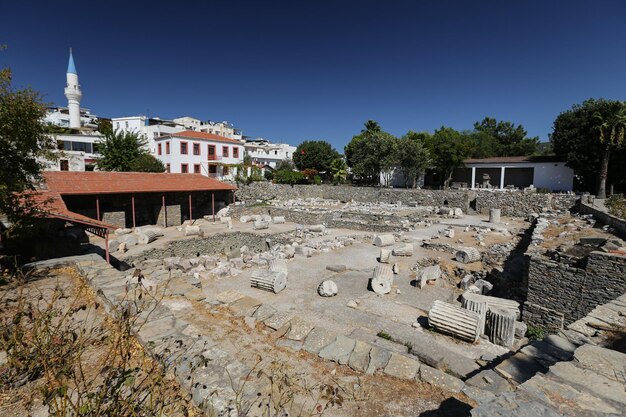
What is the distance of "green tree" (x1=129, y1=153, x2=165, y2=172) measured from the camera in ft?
107

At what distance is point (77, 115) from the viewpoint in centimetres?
4722

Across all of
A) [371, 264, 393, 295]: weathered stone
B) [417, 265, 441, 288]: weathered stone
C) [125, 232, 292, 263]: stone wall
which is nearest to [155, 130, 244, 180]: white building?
[125, 232, 292, 263]: stone wall

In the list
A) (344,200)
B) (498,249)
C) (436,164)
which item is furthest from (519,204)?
(344,200)

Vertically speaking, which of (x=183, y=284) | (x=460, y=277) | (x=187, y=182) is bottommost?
(x=460, y=277)

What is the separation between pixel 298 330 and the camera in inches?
246

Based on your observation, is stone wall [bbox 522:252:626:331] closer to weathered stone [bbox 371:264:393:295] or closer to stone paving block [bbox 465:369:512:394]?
weathered stone [bbox 371:264:393:295]

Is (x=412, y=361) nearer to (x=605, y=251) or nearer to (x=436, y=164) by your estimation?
(x=605, y=251)

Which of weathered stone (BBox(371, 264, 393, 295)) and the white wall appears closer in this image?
weathered stone (BBox(371, 264, 393, 295))

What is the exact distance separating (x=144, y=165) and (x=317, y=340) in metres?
33.2

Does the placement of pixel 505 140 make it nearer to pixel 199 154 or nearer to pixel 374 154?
pixel 374 154

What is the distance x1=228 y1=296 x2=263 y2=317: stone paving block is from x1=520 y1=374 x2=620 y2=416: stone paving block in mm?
5557

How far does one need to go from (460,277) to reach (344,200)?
25.1 meters

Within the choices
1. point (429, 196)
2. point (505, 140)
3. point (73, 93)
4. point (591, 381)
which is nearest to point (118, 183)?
point (591, 381)

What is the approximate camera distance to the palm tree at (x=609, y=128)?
22.6 metres
